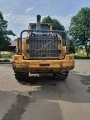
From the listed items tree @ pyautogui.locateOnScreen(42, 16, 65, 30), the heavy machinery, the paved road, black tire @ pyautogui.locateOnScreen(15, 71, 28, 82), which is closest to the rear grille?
the heavy machinery

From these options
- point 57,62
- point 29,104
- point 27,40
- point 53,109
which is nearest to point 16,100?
point 29,104

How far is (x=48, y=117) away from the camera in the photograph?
6484 millimetres

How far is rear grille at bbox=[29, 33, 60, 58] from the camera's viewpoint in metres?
11.3

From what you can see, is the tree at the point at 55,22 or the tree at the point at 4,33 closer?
the tree at the point at 4,33

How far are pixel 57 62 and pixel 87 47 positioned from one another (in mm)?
55497

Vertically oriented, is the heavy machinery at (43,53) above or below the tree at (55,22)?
below

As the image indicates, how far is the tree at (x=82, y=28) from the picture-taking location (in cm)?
6371

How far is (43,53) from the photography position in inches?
444

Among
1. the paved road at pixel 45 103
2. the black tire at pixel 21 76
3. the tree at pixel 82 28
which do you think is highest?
the tree at pixel 82 28

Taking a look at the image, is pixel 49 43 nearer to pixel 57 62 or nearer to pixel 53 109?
pixel 57 62

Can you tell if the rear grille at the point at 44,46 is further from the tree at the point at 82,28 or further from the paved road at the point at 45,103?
the tree at the point at 82,28

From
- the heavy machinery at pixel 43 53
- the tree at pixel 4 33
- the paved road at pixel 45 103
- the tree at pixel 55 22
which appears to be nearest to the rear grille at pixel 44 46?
the heavy machinery at pixel 43 53

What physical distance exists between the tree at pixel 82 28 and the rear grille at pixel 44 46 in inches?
2059

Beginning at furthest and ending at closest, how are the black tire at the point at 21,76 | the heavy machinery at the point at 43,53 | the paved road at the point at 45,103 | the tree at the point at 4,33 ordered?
the tree at the point at 4,33
the black tire at the point at 21,76
the heavy machinery at the point at 43,53
the paved road at the point at 45,103
